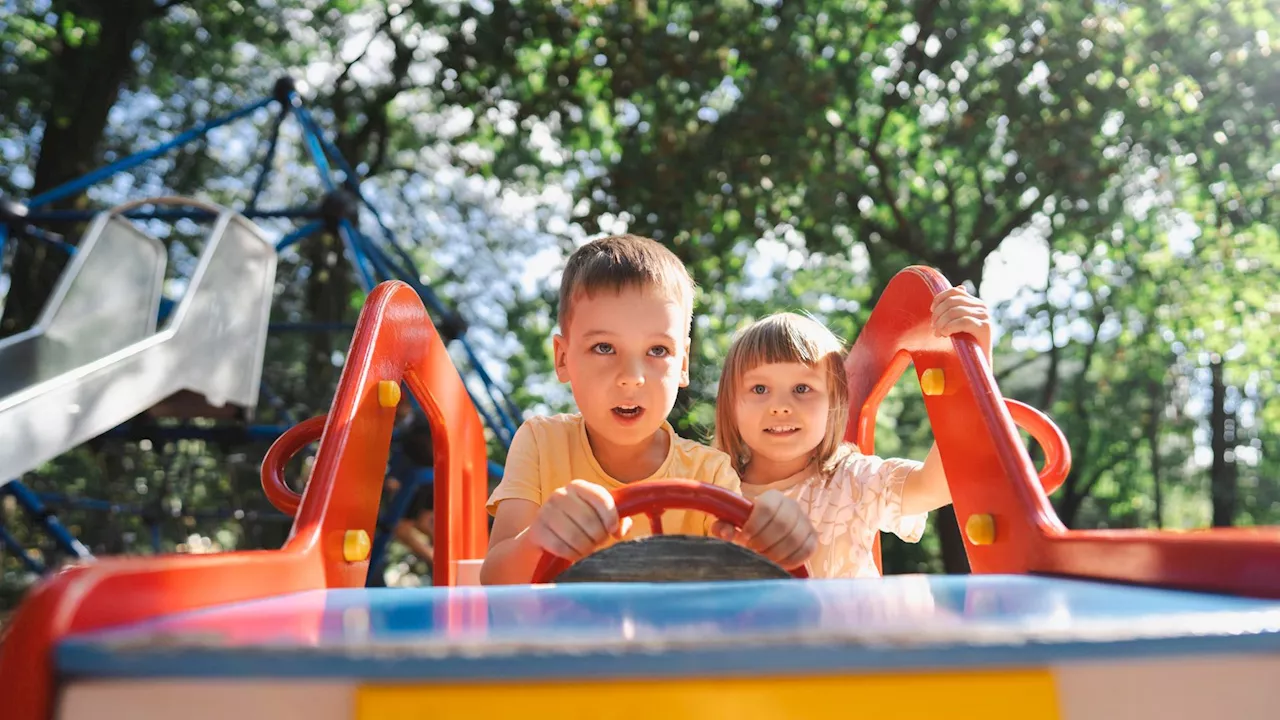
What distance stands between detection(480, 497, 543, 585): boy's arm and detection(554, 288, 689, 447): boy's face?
0.77 ft

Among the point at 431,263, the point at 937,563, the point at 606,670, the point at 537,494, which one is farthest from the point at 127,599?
the point at 937,563

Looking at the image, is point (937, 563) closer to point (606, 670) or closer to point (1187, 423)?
point (1187, 423)

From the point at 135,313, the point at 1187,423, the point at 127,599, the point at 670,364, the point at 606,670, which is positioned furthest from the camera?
the point at 1187,423

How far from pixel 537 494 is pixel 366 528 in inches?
17.7

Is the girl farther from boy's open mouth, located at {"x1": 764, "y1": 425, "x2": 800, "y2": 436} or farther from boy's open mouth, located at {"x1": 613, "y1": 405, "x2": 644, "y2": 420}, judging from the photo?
Answer: boy's open mouth, located at {"x1": 613, "y1": 405, "x2": 644, "y2": 420}

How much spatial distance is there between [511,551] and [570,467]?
17.2 inches

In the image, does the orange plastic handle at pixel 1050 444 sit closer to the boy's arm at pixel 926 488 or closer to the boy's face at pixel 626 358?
the boy's arm at pixel 926 488

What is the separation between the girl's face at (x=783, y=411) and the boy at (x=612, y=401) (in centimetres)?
28

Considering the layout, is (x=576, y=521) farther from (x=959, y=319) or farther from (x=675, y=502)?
(x=959, y=319)

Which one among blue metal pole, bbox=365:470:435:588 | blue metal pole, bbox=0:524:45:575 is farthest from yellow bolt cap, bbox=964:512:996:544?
blue metal pole, bbox=0:524:45:575

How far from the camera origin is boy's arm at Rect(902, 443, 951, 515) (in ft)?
7.00

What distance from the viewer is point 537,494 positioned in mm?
2027

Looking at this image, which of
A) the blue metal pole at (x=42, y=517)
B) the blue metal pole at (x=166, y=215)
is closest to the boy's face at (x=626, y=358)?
the blue metal pole at (x=166, y=215)

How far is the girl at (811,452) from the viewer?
233 centimetres
